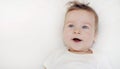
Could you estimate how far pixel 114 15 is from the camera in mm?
1548

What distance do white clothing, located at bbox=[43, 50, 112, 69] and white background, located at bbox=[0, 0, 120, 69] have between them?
47 mm

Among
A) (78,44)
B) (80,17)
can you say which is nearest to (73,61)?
(78,44)

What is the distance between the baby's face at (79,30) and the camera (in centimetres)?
145

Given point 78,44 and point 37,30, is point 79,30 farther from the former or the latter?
point 37,30

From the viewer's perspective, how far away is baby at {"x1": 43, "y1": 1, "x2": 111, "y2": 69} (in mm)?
1439

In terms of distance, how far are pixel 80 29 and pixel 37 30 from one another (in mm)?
242

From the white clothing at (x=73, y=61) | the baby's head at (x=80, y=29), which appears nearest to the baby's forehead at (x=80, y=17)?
the baby's head at (x=80, y=29)

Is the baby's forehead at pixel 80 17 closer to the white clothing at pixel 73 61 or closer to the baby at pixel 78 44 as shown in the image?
the baby at pixel 78 44

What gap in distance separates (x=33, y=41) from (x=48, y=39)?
0.26ft

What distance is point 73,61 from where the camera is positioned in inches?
56.6

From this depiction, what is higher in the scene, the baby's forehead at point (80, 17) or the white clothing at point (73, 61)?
the baby's forehead at point (80, 17)

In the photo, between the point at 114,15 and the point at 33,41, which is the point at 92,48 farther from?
the point at 33,41

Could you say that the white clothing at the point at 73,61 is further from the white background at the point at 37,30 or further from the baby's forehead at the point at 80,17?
the baby's forehead at the point at 80,17

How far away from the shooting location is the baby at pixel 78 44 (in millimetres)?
1439
